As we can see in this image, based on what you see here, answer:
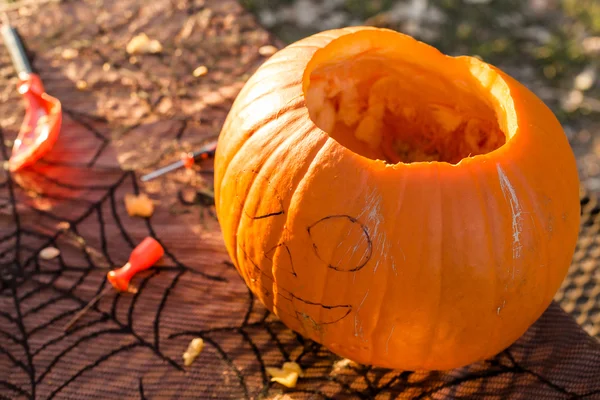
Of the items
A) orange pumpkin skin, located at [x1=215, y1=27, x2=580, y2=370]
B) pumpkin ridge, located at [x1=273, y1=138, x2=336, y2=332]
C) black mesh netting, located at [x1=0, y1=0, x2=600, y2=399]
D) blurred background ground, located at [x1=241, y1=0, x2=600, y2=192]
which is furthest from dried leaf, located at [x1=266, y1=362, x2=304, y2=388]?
blurred background ground, located at [x1=241, y1=0, x2=600, y2=192]

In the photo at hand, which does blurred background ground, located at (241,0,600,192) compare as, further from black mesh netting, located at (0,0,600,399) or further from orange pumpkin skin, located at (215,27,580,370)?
orange pumpkin skin, located at (215,27,580,370)

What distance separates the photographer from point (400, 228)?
0.89 meters

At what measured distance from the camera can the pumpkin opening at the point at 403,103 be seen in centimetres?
112

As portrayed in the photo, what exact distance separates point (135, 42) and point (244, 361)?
1242 mm

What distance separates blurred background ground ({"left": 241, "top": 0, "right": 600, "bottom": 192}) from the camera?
2.53 meters

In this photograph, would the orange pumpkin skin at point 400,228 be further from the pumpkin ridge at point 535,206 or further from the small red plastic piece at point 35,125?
the small red plastic piece at point 35,125

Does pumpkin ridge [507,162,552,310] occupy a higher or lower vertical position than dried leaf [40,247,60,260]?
higher

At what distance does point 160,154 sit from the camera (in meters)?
1.62

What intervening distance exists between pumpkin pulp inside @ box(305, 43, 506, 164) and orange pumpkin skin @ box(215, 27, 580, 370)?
0.29ft

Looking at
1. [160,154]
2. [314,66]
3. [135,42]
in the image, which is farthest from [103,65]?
[314,66]

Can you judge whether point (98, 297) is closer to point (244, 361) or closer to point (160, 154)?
point (244, 361)

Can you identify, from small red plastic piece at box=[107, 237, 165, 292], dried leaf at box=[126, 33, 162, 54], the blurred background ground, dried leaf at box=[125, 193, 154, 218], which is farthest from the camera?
the blurred background ground

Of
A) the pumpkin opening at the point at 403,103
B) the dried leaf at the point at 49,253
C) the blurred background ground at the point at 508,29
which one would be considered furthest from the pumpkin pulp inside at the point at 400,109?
the blurred background ground at the point at 508,29

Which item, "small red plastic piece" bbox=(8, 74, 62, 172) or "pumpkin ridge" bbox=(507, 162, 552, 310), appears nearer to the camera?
A: "pumpkin ridge" bbox=(507, 162, 552, 310)
